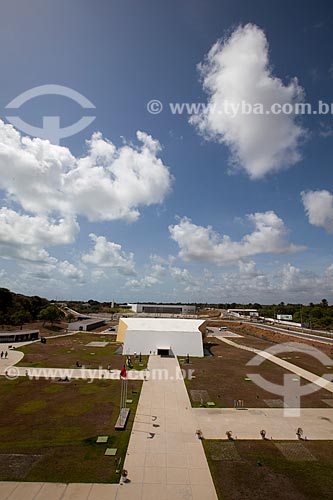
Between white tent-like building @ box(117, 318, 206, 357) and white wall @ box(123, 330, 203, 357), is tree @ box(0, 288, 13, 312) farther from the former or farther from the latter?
white wall @ box(123, 330, 203, 357)

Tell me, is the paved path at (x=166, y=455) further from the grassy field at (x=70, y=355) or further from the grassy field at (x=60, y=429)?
the grassy field at (x=70, y=355)

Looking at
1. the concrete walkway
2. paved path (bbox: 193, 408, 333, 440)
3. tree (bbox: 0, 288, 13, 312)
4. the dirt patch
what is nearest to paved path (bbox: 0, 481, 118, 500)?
the concrete walkway

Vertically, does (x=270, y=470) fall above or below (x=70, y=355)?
above

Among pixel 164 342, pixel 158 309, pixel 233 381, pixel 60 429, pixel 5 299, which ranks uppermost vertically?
pixel 5 299

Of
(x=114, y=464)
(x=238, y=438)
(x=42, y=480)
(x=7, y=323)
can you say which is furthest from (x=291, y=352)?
(x=7, y=323)

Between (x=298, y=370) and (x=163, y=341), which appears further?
(x=163, y=341)

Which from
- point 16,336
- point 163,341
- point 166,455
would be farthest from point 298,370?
point 16,336

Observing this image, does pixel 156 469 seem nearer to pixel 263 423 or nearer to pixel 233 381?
pixel 263 423
